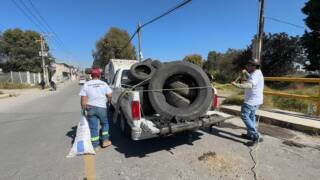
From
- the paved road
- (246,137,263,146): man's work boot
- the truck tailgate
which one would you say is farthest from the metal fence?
(246,137,263,146): man's work boot

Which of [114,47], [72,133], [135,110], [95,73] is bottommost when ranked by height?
[72,133]

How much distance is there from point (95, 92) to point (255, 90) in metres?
3.30

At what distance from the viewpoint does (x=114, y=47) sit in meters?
53.1

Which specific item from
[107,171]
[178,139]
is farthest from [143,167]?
[178,139]

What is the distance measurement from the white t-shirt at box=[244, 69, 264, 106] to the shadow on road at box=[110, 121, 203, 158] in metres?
1.49

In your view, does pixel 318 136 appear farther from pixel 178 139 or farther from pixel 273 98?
pixel 273 98

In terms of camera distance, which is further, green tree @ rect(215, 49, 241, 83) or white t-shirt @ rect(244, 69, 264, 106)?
green tree @ rect(215, 49, 241, 83)

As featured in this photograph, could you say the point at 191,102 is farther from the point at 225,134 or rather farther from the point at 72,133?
the point at 72,133

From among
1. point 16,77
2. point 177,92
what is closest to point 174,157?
point 177,92

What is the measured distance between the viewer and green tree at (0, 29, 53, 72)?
167 feet

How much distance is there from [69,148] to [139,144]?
1.52 m

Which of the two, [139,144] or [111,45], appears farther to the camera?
[111,45]

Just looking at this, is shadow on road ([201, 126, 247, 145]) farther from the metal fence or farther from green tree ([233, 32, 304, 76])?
the metal fence

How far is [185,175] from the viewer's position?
146 inches
